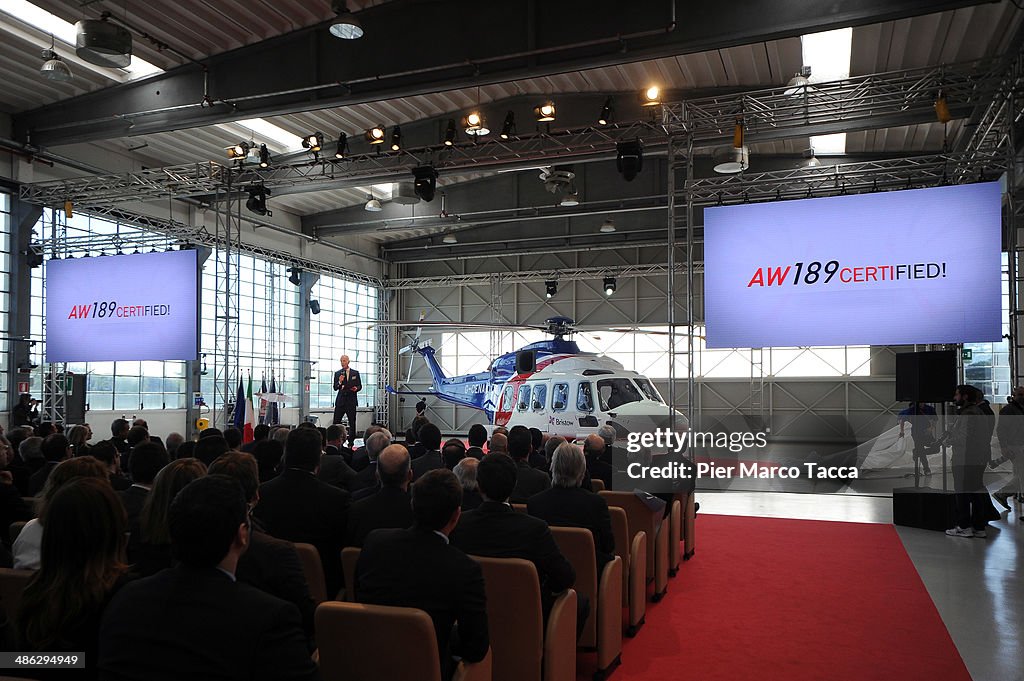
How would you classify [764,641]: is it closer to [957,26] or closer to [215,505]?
[215,505]

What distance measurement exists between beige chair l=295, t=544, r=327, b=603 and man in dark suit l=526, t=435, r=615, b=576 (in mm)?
1230

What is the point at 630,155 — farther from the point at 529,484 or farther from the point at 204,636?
the point at 204,636

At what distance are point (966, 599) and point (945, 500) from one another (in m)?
2.73

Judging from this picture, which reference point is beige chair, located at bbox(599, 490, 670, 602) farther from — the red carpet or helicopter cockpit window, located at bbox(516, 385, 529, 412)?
helicopter cockpit window, located at bbox(516, 385, 529, 412)

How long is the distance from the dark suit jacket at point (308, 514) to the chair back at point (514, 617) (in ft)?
3.07

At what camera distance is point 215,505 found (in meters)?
1.59

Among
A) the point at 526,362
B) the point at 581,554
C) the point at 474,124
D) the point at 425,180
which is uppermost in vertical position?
the point at 474,124

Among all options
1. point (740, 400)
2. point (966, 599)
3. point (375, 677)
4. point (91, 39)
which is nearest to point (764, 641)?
point (966, 599)

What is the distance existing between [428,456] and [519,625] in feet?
8.16

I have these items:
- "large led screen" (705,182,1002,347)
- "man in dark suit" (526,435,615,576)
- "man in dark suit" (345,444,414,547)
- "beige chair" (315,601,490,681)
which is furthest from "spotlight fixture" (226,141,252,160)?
"beige chair" (315,601,490,681)

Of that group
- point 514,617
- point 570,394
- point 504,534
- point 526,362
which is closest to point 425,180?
point 526,362

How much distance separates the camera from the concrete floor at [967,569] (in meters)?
4.09

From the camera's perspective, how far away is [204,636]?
146 cm

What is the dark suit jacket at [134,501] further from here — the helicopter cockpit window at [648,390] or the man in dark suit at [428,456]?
the helicopter cockpit window at [648,390]
